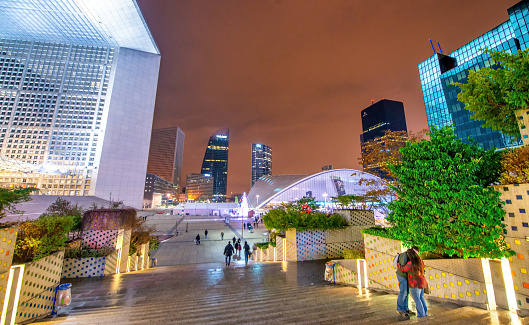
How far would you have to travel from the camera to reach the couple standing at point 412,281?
13.9ft

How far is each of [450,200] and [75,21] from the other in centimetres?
8159

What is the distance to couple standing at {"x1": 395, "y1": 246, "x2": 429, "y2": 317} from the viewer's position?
4.25 m

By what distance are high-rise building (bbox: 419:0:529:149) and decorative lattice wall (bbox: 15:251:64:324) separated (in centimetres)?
5992

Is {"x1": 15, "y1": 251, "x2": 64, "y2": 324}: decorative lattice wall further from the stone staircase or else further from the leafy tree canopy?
the leafy tree canopy

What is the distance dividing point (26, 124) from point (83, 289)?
68115 mm

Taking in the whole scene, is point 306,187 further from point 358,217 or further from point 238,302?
point 238,302

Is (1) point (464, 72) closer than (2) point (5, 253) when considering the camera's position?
No

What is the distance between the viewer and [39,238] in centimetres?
648

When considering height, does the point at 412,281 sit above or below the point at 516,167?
below

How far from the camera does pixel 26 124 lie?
51719 millimetres

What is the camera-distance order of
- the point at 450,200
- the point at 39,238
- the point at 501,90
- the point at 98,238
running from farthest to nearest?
the point at 98,238 → the point at 39,238 → the point at 501,90 → the point at 450,200

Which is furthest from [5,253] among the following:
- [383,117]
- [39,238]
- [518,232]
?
[383,117]

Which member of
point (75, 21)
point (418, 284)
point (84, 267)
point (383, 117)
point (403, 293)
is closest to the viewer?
point (418, 284)

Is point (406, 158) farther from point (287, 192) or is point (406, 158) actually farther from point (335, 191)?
point (335, 191)
